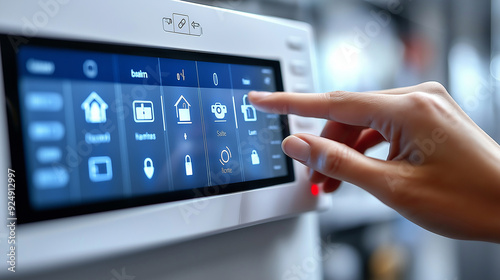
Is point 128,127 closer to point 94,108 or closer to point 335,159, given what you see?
point 94,108

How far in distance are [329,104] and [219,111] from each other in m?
0.12

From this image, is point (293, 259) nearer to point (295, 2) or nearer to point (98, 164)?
point (98, 164)

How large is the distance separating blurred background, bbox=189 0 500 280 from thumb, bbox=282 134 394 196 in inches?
19.7

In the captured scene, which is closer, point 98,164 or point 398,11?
point 98,164

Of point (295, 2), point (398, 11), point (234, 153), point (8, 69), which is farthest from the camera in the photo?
point (398, 11)

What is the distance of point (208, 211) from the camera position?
36 cm

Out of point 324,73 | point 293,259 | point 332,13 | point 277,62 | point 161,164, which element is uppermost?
point 332,13

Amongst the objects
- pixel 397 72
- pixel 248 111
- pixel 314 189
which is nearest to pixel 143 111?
pixel 248 111

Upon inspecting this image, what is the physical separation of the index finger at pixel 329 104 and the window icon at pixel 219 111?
38 mm

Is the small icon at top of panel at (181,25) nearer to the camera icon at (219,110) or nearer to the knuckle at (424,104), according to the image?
the camera icon at (219,110)

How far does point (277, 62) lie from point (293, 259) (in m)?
0.24

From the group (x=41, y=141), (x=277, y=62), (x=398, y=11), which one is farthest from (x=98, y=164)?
(x=398, y=11)

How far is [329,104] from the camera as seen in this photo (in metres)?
0.42

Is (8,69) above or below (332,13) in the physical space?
below
